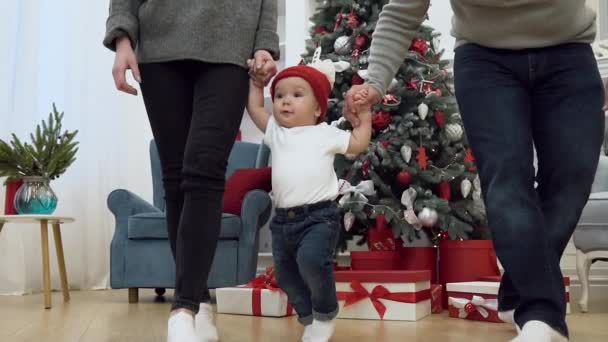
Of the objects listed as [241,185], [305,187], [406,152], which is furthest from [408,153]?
[305,187]

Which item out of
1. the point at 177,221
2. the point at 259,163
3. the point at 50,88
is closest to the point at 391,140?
the point at 259,163

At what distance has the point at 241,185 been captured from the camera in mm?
3279

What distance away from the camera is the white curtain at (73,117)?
3.72 meters

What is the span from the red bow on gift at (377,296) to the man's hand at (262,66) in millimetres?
1088

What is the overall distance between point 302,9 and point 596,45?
1.82 meters

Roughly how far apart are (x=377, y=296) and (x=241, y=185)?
113 centimetres

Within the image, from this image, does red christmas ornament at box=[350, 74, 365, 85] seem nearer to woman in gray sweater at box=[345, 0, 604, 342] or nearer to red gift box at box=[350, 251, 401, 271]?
red gift box at box=[350, 251, 401, 271]

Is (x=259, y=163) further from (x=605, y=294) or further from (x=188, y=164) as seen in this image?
(x=188, y=164)

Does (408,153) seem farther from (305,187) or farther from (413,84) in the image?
(305,187)

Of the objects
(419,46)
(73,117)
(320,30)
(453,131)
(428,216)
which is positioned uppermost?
(320,30)

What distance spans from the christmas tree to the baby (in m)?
1.01

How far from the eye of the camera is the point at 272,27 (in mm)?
1602

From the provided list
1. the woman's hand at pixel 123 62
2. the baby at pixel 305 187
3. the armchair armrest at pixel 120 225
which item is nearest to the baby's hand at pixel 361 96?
the baby at pixel 305 187

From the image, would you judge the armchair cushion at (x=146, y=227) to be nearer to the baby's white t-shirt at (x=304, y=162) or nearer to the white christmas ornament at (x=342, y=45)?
the white christmas ornament at (x=342, y=45)
